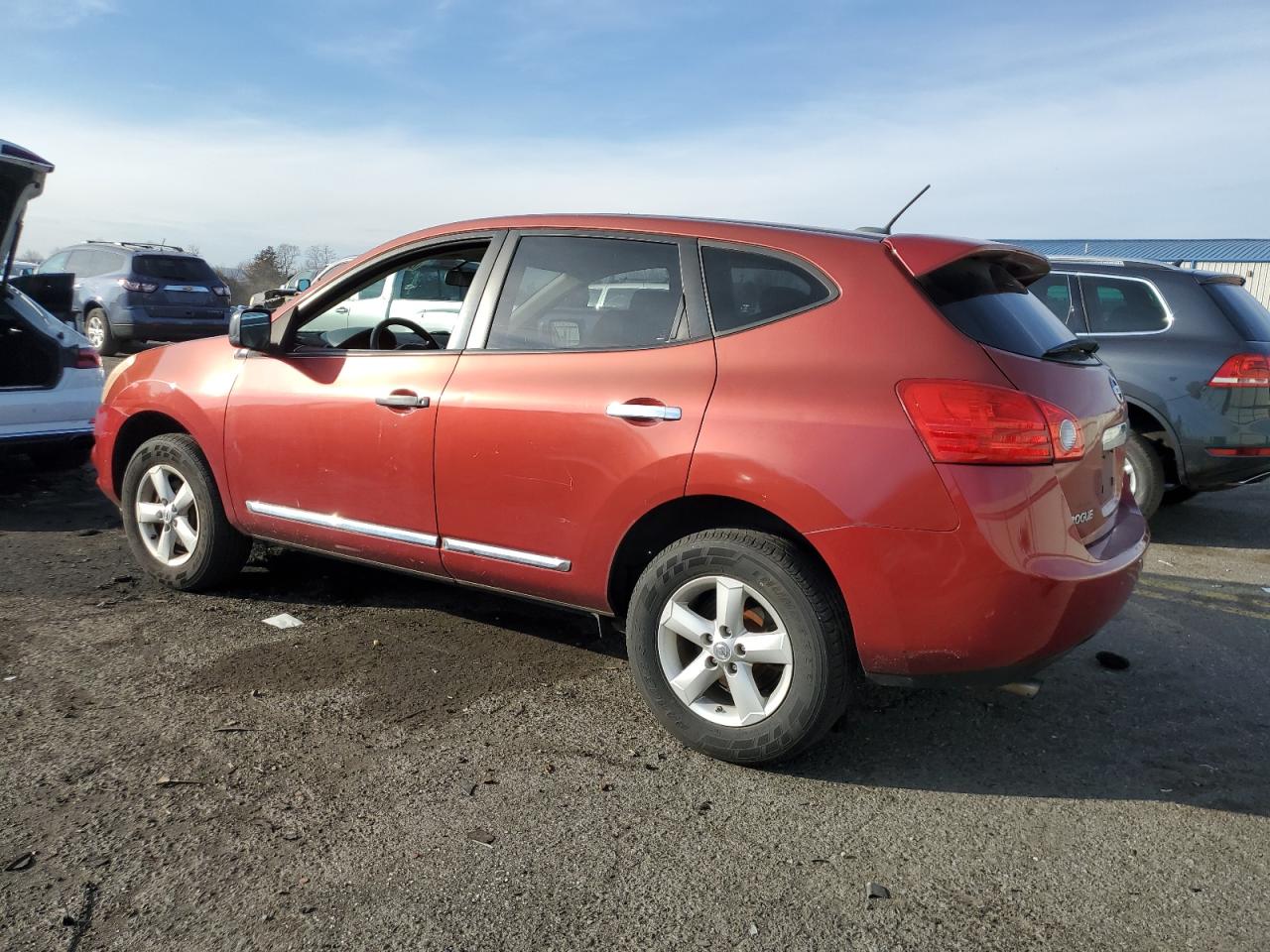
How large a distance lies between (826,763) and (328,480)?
2.25 metres

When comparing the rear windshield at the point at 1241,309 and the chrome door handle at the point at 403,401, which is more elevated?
the rear windshield at the point at 1241,309

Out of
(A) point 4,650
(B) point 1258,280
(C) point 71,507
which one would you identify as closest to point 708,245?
(A) point 4,650

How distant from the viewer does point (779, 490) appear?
3021 mm

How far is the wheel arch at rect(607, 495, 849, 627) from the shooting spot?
317 cm

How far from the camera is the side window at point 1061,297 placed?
7.12 meters

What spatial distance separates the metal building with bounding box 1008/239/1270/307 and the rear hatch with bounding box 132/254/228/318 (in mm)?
27593

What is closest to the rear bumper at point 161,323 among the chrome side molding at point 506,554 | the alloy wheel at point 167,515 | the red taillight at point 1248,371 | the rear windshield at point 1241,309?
the alloy wheel at point 167,515

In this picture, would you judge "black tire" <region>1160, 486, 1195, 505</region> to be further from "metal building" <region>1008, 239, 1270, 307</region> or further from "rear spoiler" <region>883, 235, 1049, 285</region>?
"metal building" <region>1008, 239, 1270, 307</region>

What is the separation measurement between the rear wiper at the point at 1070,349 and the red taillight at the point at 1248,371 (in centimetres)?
335

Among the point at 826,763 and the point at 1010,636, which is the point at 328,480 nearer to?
the point at 826,763

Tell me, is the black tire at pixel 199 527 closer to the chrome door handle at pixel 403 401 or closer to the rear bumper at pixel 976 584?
the chrome door handle at pixel 403 401

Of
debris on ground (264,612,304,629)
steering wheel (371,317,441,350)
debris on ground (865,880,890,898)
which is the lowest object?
debris on ground (264,612,304,629)

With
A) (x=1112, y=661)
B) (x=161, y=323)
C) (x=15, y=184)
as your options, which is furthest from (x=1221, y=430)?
(x=161, y=323)

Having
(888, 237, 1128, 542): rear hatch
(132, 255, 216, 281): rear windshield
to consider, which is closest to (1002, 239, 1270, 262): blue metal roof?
(132, 255, 216, 281): rear windshield
